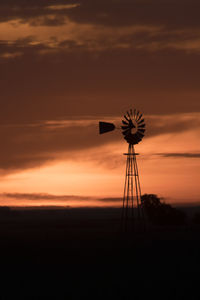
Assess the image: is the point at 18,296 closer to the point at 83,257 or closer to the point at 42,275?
the point at 42,275

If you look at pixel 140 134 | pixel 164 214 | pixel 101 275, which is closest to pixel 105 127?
pixel 140 134

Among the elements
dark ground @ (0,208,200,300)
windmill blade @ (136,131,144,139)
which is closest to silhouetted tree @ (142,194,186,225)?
windmill blade @ (136,131,144,139)

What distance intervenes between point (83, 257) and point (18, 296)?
61.4ft

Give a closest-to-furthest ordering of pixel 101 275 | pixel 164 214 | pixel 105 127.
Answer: pixel 101 275
pixel 105 127
pixel 164 214

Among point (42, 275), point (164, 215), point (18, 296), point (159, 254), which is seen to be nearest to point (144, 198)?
point (164, 215)

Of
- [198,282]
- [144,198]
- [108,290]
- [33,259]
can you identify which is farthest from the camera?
[144,198]

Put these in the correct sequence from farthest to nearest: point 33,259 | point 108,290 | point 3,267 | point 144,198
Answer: point 144,198 < point 33,259 < point 3,267 < point 108,290

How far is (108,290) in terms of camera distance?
2697cm

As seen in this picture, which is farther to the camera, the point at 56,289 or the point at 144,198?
the point at 144,198

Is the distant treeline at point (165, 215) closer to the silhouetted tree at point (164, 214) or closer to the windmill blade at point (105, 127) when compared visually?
the silhouetted tree at point (164, 214)

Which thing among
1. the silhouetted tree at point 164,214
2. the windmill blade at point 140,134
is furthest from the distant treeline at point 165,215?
the windmill blade at point 140,134

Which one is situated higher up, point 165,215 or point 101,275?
point 165,215

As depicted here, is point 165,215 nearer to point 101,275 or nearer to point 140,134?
point 140,134

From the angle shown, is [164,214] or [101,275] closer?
[101,275]
